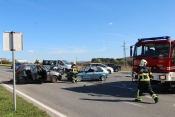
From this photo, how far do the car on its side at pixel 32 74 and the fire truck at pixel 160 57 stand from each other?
7373mm

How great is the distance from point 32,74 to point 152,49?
338 inches

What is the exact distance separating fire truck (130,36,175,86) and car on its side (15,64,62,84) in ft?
24.2

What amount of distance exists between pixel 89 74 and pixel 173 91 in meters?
8.06

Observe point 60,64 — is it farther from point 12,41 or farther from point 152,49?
point 12,41

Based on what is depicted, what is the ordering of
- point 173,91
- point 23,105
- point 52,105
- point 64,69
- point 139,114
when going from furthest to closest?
point 64,69 → point 173,91 → point 52,105 → point 23,105 → point 139,114

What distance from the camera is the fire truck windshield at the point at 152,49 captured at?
414 inches

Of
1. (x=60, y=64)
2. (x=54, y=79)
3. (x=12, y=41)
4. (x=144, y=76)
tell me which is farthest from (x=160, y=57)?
(x=60, y=64)

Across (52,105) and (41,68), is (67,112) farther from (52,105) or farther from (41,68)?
(41,68)

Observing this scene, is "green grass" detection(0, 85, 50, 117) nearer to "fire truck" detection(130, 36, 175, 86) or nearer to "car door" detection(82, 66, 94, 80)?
"fire truck" detection(130, 36, 175, 86)

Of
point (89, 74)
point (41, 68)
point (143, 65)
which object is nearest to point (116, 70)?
point (89, 74)

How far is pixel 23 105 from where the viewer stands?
298 inches

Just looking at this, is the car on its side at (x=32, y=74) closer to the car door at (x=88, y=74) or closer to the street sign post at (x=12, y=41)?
the car door at (x=88, y=74)

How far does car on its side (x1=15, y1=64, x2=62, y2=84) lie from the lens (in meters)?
15.4

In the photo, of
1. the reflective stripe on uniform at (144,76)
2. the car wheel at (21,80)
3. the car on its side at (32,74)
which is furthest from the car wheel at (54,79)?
the reflective stripe on uniform at (144,76)
